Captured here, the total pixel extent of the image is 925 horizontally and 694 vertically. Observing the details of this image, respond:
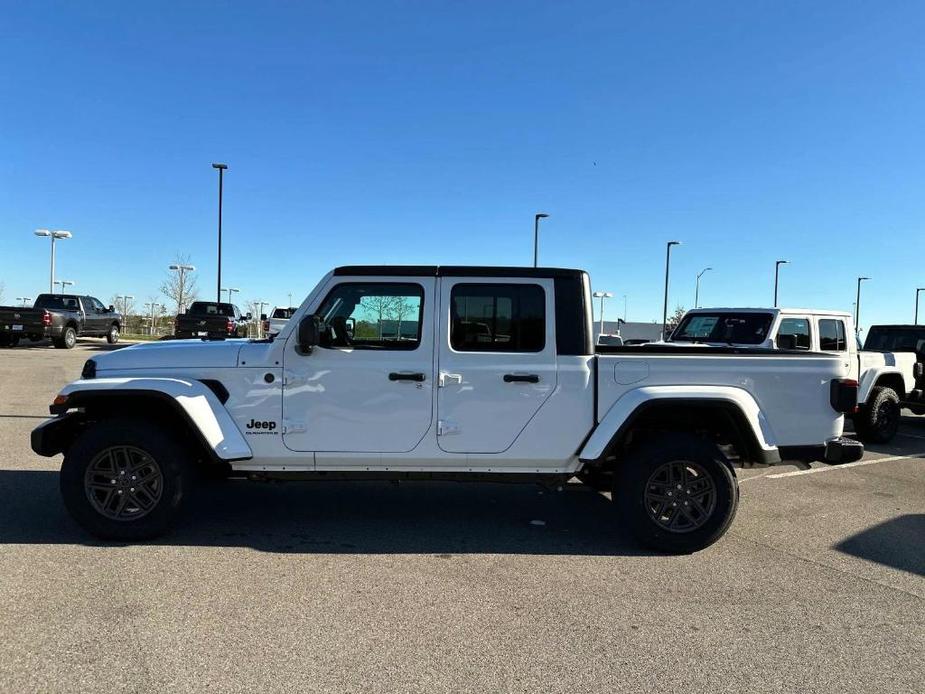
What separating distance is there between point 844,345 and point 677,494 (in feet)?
20.7

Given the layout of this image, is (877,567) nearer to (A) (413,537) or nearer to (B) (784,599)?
(B) (784,599)

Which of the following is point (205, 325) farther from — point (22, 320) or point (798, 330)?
point (798, 330)

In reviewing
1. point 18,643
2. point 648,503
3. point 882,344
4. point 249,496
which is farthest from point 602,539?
point 882,344

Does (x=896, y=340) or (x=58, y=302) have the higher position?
(x=58, y=302)

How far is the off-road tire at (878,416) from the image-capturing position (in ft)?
30.5

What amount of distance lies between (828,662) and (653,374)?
6.66ft

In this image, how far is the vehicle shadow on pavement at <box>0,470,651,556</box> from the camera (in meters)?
4.68

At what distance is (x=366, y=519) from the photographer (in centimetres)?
525

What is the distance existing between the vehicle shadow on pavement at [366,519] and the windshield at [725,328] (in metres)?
4.39

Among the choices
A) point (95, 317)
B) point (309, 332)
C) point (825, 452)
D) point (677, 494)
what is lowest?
point (677, 494)

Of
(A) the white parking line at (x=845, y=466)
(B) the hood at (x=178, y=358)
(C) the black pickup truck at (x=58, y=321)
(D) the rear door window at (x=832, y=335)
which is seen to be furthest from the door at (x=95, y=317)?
(A) the white parking line at (x=845, y=466)

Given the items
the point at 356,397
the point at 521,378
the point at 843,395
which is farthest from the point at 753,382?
the point at 356,397

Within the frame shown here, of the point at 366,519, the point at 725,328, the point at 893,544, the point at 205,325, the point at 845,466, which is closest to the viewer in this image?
the point at 893,544

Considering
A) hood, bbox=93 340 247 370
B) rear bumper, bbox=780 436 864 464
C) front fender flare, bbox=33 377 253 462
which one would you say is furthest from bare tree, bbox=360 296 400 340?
rear bumper, bbox=780 436 864 464
